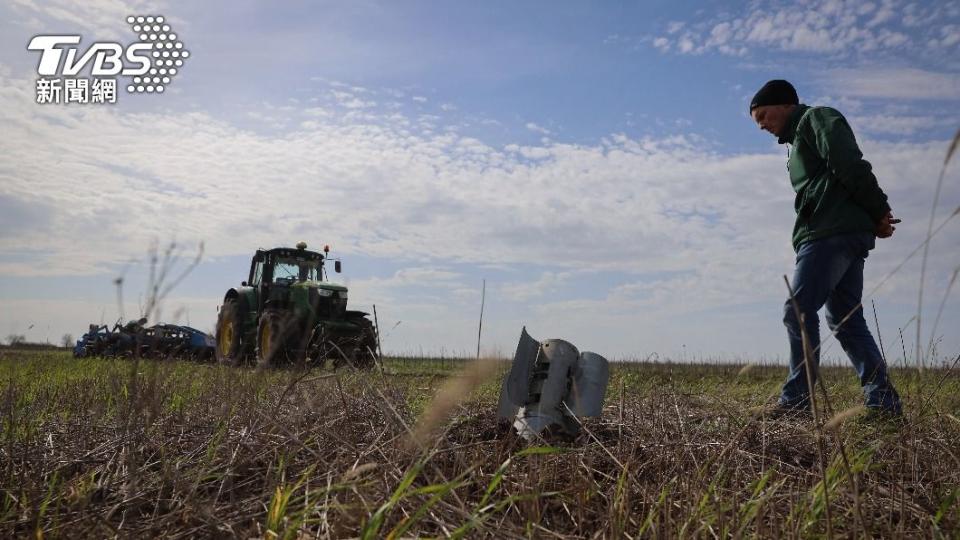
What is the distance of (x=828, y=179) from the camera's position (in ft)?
12.5

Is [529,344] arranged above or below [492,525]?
above

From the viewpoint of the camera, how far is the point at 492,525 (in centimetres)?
183

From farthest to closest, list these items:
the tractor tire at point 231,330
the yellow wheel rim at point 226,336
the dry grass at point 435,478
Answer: the yellow wheel rim at point 226,336 → the tractor tire at point 231,330 → the dry grass at point 435,478

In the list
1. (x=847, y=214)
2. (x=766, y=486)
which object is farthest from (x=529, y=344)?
(x=847, y=214)

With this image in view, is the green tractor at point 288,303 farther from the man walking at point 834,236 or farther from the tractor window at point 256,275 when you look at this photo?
the man walking at point 834,236

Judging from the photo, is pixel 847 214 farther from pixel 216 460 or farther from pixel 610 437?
pixel 216 460

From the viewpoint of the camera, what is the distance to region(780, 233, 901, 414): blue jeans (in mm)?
3734

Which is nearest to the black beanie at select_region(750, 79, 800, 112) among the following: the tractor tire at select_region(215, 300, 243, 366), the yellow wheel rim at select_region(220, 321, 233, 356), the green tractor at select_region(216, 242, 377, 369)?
the green tractor at select_region(216, 242, 377, 369)

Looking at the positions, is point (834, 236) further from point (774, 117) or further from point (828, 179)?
point (774, 117)

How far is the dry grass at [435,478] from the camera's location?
1753mm

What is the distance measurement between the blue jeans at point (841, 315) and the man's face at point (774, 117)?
70 cm

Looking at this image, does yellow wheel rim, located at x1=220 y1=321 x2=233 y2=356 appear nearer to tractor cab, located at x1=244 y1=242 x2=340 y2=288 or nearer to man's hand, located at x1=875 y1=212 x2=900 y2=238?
tractor cab, located at x1=244 y1=242 x2=340 y2=288

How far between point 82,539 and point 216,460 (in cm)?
63

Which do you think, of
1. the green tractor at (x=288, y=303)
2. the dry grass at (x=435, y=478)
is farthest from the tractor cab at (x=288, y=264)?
the dry grass at (x=435, y=478)
